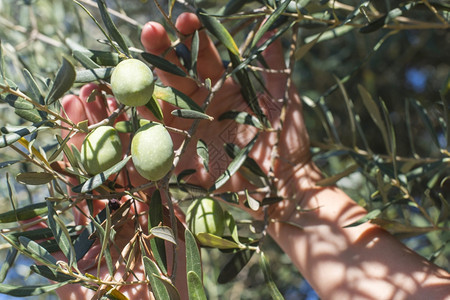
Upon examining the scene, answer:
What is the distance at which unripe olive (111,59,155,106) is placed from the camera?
0.58m

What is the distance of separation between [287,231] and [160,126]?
23.0 inches

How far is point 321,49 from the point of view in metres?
1.66

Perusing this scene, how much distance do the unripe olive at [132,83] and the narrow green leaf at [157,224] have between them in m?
0.15

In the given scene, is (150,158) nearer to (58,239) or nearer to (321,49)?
(58,239)

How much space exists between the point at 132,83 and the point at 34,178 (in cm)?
21

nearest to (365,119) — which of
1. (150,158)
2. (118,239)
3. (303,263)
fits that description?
(303,263)

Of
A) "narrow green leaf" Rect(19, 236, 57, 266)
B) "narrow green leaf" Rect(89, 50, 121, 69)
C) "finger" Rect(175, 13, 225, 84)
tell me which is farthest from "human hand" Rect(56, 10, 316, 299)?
"narrow green leaf" Rect(19, 236, 57, 266)

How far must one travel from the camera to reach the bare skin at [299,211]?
875 millimetres

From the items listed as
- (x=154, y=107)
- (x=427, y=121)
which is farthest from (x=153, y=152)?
(x=427, y=121)

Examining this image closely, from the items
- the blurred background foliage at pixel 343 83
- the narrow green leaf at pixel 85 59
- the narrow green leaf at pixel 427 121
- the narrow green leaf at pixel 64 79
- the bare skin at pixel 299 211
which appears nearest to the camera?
the narrow green leaf at pixel 64 79

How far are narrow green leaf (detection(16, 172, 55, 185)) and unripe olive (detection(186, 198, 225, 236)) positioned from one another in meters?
0.21

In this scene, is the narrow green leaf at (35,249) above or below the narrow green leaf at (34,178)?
below

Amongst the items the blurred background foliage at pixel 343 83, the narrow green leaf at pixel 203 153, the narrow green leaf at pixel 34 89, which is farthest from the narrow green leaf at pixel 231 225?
the blurred background foliage at pixel 343 83

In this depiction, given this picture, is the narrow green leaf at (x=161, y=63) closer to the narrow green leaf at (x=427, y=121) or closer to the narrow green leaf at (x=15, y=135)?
the narrow green leaf at (x=15, y=135)
